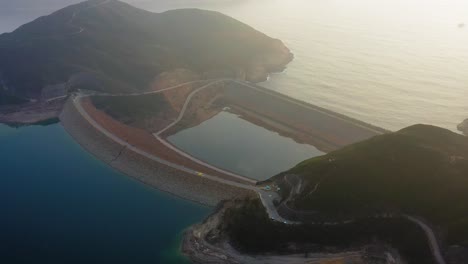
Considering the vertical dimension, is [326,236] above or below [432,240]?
below

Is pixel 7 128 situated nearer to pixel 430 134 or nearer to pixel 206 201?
pixel 206 201

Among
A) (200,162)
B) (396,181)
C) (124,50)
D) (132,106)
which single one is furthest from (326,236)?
(124,50)

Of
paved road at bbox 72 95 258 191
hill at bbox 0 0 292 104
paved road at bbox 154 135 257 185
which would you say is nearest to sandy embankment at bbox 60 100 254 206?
paved road at bbox 72 95 258 191

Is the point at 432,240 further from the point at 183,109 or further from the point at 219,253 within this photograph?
the point at 183,109

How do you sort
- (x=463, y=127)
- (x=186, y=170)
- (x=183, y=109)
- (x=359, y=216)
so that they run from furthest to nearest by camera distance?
(x=183, y=109), (x=463, y=127), (x=186, y=170), (x=359, y=216)

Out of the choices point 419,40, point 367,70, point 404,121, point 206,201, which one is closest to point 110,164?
point 206,201

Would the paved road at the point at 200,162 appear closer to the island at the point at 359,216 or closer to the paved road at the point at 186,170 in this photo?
the paved road at the point at 186,170

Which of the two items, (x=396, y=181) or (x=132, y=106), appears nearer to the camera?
(x=396, y=181)
